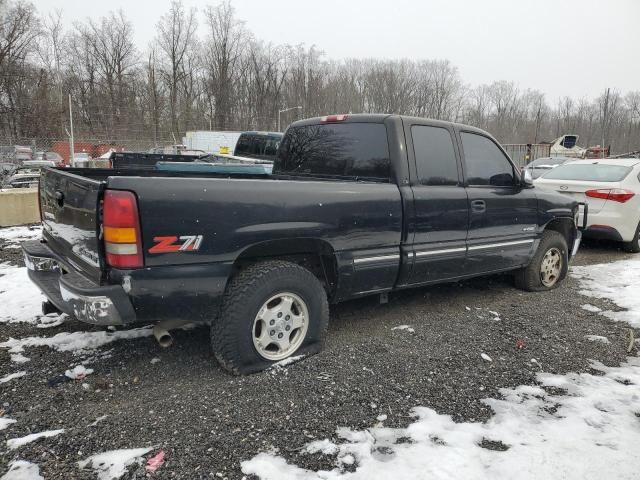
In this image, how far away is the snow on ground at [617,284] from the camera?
4.76 metres

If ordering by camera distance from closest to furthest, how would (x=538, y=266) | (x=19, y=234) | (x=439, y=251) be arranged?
(x=439, y=251), (x=538, y=266), (x=19, y=234)

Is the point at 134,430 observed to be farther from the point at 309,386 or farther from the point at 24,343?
the point at 24,343

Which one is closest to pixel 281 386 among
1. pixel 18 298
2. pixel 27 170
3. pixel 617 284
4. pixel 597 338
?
pixel 597 338

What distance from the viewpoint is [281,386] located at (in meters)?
2.99

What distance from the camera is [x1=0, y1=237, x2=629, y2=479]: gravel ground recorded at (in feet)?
7.85

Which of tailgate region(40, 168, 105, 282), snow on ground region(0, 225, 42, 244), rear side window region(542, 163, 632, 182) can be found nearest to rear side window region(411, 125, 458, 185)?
tailgate region(40, 168, 105, 282)

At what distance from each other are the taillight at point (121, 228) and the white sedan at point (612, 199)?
249 inches

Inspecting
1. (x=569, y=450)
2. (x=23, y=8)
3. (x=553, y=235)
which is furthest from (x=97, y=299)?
(x=23, y=8)

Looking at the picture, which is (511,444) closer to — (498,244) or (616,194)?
(498,244)

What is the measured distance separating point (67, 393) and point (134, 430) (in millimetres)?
689

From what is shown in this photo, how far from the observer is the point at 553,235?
5.33 meters

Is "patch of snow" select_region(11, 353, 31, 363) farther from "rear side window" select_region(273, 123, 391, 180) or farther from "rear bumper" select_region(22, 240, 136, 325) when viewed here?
"rear side window" select_region(273, 123, 391, 180)

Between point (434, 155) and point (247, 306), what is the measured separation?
7.20 feet

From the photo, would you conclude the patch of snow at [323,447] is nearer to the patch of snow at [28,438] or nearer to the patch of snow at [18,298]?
the patch of snow at [28,438]
